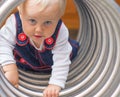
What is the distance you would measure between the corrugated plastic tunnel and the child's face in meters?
0.26

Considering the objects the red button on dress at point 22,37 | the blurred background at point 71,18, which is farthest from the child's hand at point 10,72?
the blurred background at point 71,18

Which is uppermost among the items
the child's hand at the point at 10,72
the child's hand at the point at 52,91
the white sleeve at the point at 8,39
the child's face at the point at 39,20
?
the child's face at the point at 39,20

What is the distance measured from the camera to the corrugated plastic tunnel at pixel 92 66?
1.95 metres

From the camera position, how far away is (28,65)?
207 cm

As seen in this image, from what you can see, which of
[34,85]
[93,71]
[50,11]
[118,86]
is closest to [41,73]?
[34,85]

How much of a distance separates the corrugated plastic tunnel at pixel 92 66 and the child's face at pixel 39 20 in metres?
0.26

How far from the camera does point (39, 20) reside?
163cm

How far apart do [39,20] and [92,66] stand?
0.62 meters

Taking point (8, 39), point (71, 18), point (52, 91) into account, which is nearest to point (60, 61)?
point (52, 91)

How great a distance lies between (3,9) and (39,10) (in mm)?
176

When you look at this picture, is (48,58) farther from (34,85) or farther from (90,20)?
(90,20)

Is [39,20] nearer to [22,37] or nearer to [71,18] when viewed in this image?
[22,37]

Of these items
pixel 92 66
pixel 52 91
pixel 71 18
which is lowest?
pixel 52 91

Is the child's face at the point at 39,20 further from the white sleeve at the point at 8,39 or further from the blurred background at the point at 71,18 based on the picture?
the blurred background at the point at 71,18
